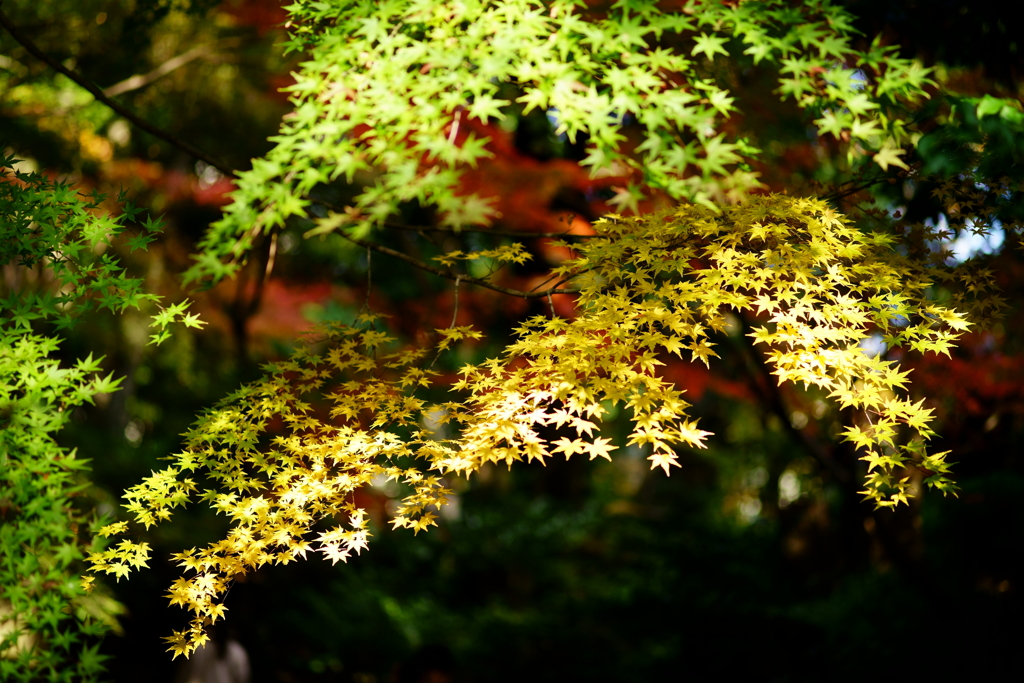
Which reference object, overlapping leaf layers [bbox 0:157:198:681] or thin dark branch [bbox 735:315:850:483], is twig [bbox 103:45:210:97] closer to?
overlapping leaf layers [bbox 0:157:198:681]

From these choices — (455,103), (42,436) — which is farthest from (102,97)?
(455,103)

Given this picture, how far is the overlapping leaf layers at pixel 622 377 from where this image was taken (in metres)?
2.40

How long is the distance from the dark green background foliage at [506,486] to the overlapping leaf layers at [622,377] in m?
0.41

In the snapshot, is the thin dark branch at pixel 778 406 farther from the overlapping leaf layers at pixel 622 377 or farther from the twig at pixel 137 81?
the twig at pixel 137 81

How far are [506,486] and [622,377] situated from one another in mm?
9775

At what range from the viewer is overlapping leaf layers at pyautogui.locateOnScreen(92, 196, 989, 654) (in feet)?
7.86

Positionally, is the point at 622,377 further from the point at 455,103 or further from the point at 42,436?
the point at 42,436

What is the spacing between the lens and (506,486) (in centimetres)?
1187

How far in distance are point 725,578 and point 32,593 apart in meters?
6.33

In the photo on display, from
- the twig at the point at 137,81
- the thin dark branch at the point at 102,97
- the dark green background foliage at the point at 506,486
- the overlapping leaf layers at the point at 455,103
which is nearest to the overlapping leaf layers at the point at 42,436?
the dark green background foliage at the point at 506,486

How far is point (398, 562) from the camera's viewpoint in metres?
9.11

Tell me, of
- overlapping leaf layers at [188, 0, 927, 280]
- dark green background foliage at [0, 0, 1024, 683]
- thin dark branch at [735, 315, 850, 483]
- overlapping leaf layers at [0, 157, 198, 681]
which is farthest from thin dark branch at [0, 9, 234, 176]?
thin dark branch at [735, 315, 850, 483]

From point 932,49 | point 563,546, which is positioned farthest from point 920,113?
point 563,546

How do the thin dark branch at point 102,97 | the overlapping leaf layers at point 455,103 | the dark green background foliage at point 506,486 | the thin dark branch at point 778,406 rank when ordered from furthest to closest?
the thin dark branch at point 778,406
the thin dark branch at point 102,97
the dark green background foliage at point 506,486
the overlapping leaf layers at point 455,103
